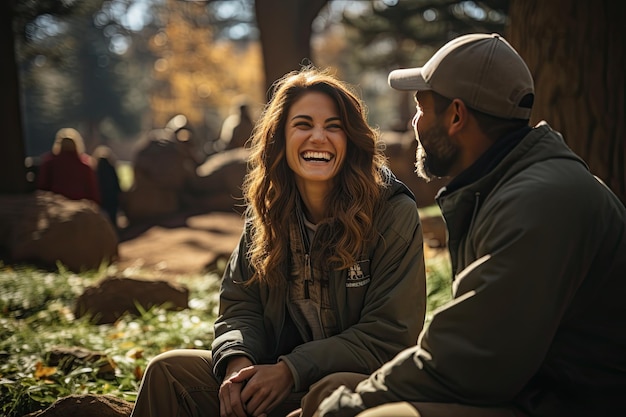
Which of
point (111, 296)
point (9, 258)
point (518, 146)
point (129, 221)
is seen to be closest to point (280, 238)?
point (518, 146)

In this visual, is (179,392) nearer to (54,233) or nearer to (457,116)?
(457,116)

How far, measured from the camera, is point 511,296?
2.08 m

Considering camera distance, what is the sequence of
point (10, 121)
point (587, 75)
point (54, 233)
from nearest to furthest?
point (587, 75)
point (54, 233)
point (10, 121)

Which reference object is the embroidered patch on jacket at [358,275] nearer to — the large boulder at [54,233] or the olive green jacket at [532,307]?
the olive green jacket at [532,307]

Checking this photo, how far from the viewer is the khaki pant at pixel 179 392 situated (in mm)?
3084

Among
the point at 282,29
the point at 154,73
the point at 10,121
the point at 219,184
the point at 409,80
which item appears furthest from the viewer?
the point at 154,73

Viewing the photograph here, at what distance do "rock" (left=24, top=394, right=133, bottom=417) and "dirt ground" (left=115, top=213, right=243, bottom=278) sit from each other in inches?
232

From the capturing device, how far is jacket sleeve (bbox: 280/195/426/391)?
3.05 m

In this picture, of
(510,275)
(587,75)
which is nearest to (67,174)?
(587,75)

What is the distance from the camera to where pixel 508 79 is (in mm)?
2398

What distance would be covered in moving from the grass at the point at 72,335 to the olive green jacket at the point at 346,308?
1.27 meters

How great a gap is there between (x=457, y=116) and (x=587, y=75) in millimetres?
3305

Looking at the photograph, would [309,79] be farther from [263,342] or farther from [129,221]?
[129,221]

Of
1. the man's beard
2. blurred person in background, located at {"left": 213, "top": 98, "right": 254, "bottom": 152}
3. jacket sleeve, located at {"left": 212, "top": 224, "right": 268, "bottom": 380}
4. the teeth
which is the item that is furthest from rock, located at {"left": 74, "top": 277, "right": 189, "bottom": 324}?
blurred person in background, located at {"left": 213, "top": 98, "right": 254, "bottom": 152}
